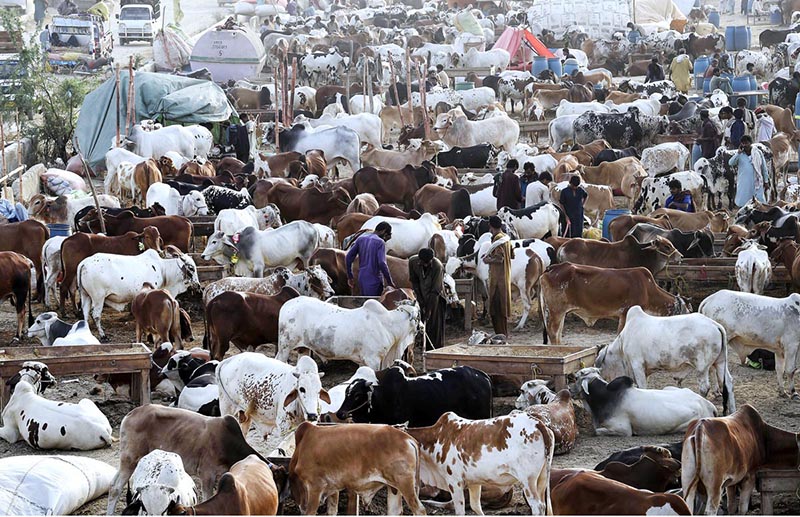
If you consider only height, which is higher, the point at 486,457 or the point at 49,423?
the point at 486,457

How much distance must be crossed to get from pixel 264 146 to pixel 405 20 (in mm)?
26979

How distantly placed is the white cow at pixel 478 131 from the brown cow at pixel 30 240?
10.7 m

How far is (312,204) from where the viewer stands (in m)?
18.7

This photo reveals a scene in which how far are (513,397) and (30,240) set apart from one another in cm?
711

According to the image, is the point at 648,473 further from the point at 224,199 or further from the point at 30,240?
the point at 224,199

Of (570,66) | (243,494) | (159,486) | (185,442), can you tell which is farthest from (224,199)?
(570,66)

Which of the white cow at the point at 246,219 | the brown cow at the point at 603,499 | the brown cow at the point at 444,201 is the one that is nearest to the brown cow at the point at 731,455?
the brown cow at the point at 603,499

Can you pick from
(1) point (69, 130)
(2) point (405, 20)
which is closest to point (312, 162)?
(1) point (69, 130)

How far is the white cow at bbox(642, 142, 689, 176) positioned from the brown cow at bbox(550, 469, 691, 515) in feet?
46.4

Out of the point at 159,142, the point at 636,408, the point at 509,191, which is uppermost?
the point at 159,142

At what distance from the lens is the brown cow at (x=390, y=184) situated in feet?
65.4

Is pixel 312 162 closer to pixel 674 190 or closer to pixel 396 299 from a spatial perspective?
pixel 674 190

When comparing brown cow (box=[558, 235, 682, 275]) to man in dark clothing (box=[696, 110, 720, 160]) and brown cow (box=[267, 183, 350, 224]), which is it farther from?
man in dark clothing (box=[696, 110, 720, 160])

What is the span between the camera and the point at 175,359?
1255cm
